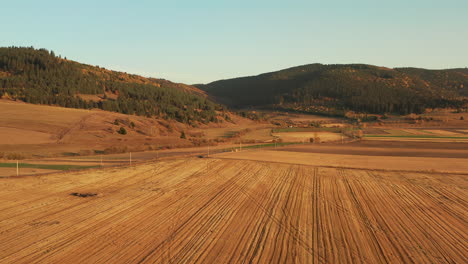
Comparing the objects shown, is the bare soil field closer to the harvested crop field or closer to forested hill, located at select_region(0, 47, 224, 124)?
forested hill, located at select_region(0, 47, 224, 124)

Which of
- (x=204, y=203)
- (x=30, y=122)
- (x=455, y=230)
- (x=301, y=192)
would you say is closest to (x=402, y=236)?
(x=455, y=230)

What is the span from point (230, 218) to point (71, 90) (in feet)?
278

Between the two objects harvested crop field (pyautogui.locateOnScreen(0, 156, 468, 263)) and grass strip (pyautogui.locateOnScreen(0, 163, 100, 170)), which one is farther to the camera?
grass strip (pyautogui.locateOnScreen(0, 163, 100, 170))

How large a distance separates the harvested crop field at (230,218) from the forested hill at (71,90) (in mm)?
63780

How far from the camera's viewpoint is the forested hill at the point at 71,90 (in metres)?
83.4

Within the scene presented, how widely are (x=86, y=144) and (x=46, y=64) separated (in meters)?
65.8

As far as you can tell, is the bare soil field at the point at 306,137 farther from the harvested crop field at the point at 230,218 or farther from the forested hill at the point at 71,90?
the harvested crop field at the point at 230,218

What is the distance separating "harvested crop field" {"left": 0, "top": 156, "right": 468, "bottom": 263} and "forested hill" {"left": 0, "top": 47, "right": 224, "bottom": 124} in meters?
63.8

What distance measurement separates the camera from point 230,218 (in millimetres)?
17609

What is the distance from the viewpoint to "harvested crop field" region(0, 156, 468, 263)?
1341cm

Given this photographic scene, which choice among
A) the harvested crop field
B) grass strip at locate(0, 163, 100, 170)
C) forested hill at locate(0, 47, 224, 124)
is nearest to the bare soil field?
forested hill at locate(0, 47, 224, 124)

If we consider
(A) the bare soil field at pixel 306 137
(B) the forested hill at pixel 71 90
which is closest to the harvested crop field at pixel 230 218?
(A) the bare soil field at pixel 306 137

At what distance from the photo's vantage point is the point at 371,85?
190m

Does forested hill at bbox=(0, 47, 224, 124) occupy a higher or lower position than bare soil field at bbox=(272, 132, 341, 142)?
higher
